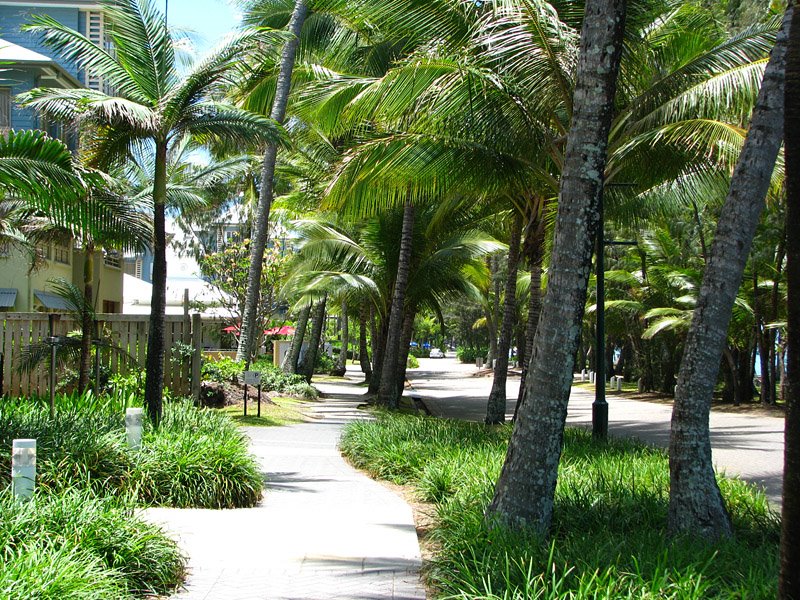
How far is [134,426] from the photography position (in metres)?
9.00

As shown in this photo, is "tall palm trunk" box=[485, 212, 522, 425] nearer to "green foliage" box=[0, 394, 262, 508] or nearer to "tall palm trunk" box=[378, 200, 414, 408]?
"tall palm trunk" box=[378, 200, 414, 408]

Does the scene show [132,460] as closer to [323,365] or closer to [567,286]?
[567,286]

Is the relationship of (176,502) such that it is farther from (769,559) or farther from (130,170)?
(130,170)

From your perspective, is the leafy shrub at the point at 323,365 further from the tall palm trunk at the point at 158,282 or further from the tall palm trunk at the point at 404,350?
the tall palm trunk at the point at 158,282

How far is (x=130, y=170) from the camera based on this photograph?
15367mm

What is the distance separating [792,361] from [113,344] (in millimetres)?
12516

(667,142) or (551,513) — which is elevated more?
(667,142)

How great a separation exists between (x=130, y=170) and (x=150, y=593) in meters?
11.1

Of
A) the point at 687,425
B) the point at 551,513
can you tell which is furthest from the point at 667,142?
the point at 551,513

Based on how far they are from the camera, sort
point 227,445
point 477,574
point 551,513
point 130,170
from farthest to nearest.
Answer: point 130,170 → point 227,445 → point 551,513 → point 477,574

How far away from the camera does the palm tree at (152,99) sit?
11.4 meters

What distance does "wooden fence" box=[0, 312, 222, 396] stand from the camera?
15.6 meters

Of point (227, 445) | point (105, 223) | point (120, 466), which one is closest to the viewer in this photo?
point (120, 466)

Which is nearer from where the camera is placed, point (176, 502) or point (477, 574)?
point (477, 574)
